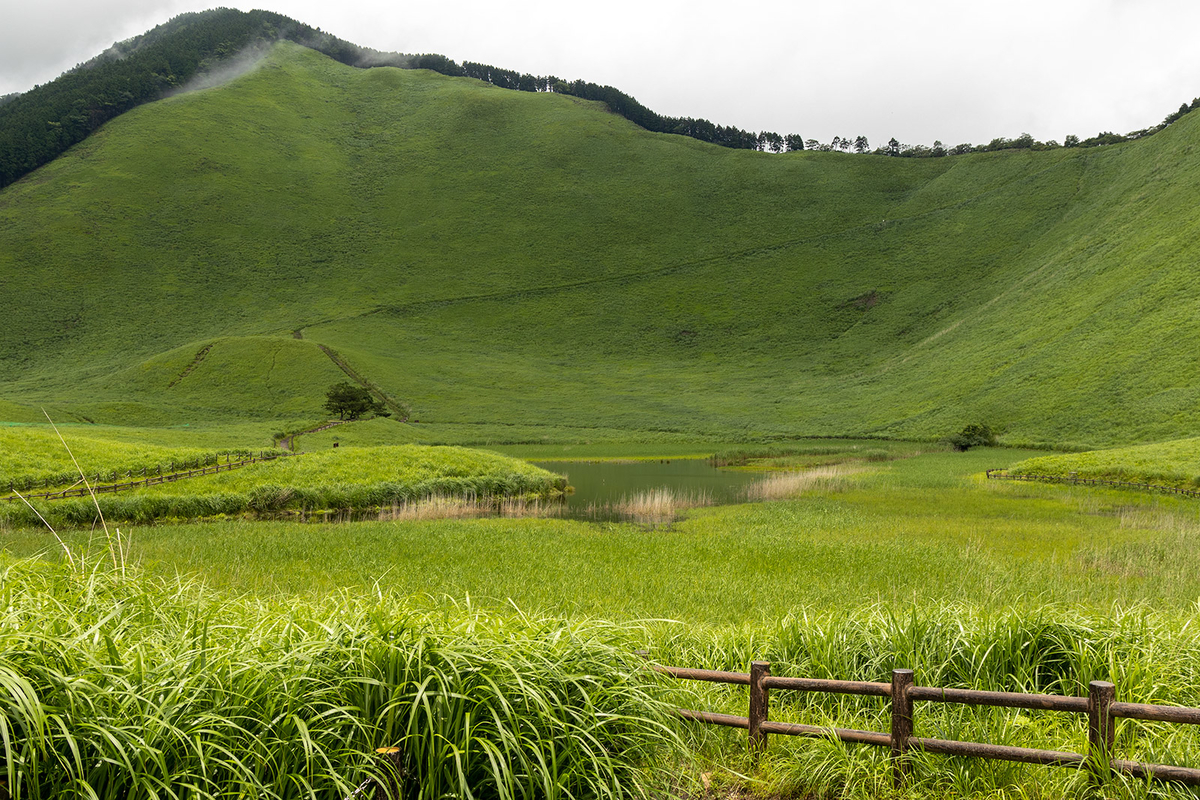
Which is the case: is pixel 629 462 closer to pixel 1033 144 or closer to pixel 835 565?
pixel 835 565

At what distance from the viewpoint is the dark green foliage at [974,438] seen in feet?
224

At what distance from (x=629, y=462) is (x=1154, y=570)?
4434 centimetres

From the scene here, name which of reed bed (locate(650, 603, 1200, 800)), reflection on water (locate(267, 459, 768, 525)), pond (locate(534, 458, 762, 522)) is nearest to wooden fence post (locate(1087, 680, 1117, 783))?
reed bed (locate(650, 603, 1200, 800))

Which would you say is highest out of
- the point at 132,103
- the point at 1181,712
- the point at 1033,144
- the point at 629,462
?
the point at 132,103

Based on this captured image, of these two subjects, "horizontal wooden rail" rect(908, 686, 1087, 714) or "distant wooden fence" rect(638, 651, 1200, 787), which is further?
"horizontal wooden rail" rect(908, 686, 1087, 714)

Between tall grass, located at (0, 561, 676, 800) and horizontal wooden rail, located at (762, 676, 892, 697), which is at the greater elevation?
tall grass, located at (0, 561, 676, 800)

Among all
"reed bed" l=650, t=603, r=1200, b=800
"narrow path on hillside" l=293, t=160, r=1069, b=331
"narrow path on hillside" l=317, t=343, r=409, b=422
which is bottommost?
"reed bed" l=650, t=603, r=1200, b=800

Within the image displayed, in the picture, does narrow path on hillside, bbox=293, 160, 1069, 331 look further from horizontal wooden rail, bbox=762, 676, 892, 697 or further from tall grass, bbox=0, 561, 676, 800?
horizontal wooden rail, bbox=762, 676, 892, 697

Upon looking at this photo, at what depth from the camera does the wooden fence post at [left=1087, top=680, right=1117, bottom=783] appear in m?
6.12

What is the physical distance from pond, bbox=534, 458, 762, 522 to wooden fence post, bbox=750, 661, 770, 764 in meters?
26.2

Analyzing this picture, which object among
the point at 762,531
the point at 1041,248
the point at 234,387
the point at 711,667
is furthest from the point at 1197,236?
the point at 234,387

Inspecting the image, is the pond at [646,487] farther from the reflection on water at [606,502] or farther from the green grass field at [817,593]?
the green grass field at [817,593]

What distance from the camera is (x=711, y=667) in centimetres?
951

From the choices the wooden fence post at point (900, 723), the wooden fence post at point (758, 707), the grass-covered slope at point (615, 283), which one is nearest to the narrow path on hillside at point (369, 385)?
the grass-covered slope at point (615, 283)
